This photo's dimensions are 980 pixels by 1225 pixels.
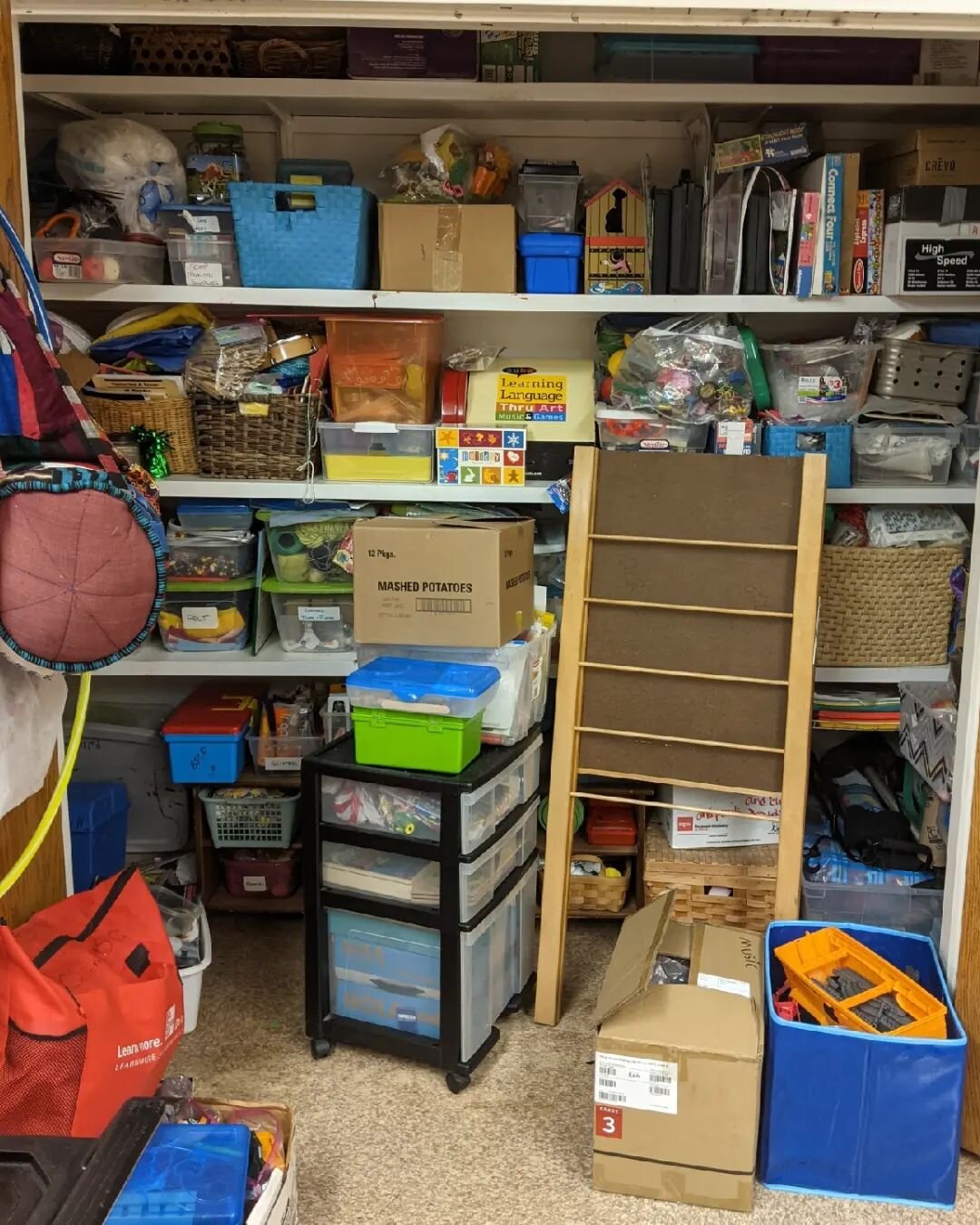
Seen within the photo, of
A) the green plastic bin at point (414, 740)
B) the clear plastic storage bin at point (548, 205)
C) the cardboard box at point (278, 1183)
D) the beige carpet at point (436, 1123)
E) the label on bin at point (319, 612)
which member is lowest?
the beige carpet at point (436, 1123)

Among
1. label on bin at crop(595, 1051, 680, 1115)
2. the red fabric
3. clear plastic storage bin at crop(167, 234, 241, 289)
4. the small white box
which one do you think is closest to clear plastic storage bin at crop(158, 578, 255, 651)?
clear plastic storage bin at crop(167, 234, 241, 289)

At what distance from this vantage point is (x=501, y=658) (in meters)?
2.51

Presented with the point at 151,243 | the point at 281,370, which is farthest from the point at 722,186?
the point at 151,243

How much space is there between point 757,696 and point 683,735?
0.19m

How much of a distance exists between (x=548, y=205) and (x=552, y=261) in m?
0.15

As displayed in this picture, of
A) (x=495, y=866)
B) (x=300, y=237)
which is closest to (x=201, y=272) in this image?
(x=300, y=237)

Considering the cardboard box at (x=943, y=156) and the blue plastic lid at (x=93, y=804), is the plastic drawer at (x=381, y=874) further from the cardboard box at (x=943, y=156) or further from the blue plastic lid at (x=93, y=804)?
the cardboard box at (x=943, y=156)

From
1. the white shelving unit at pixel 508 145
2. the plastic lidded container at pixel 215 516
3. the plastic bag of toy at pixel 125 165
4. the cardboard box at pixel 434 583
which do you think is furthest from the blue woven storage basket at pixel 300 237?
the cardboard box at pixel 434 583

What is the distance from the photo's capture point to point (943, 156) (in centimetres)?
269

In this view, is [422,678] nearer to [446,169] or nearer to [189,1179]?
[189,1179]

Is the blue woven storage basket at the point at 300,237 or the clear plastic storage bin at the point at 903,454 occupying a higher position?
the blue woven storage basket at the point at 300,237

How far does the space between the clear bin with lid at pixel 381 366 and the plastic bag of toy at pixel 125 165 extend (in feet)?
1.64

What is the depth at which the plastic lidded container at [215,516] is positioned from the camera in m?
2.97

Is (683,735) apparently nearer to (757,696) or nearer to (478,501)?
(757,696)
